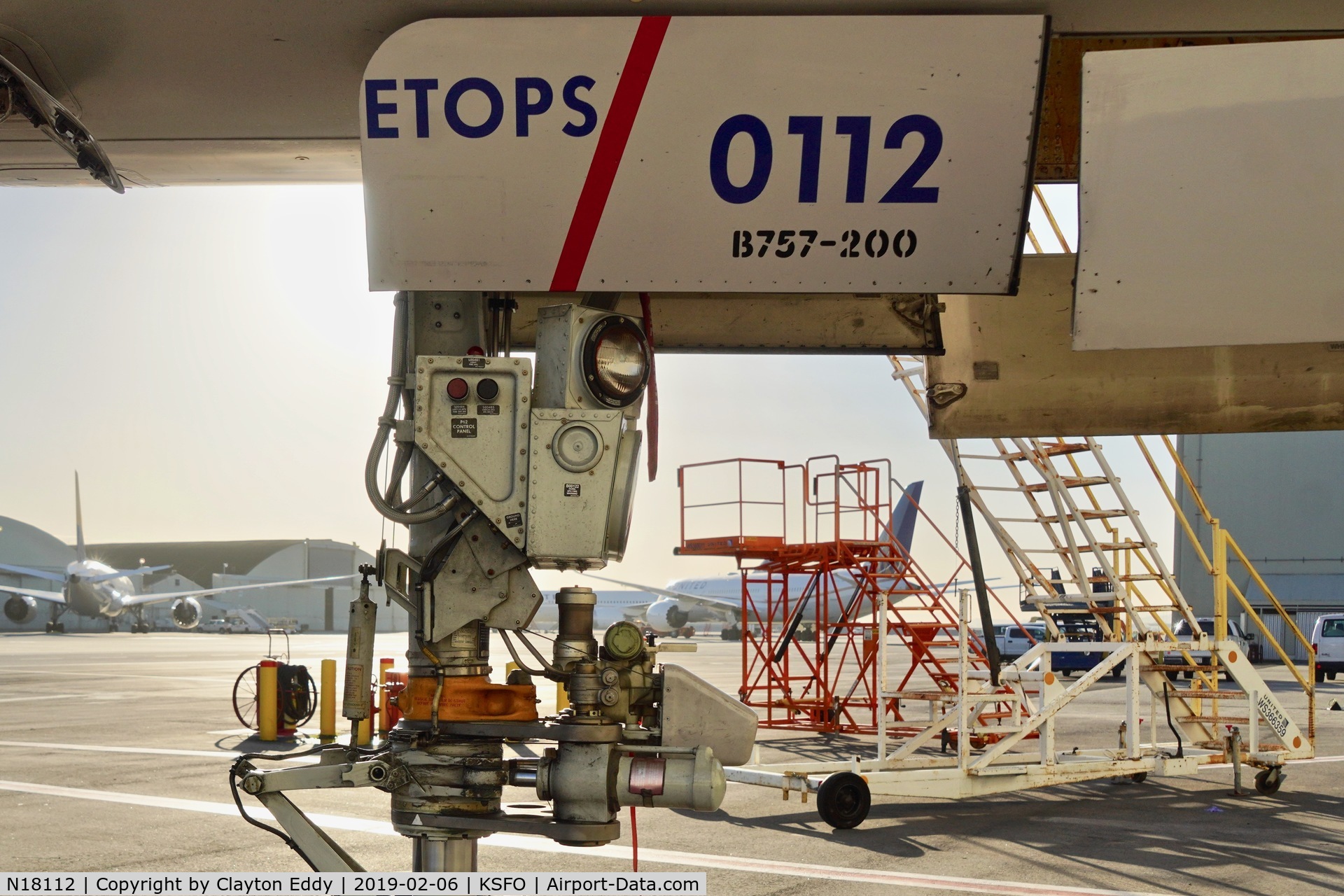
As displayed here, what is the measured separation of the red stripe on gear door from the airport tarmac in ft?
15.2

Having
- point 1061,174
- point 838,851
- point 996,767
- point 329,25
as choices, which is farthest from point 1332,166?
point 996,767

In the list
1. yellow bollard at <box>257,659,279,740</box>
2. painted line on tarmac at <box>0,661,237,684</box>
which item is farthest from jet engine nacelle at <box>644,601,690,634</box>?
yellow bollard at <box>257,659,279,740</box>

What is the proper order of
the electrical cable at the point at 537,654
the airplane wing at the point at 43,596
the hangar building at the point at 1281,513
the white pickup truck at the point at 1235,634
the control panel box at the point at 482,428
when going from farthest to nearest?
1. the airplane wing at the point at 43,596
2. the hangar building at the point at 1281,513
3. the white pickup truck at the point at 1235,634
4. the electrical cable at the point at 537,654
5. the control panel box at the point at 482,428

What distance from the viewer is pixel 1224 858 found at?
26.4 ft

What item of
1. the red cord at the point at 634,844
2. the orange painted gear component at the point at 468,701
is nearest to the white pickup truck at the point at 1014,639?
the red cord at the point at 634,844

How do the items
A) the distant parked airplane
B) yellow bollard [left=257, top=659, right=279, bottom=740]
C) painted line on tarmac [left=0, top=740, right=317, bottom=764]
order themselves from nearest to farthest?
painted line on tarmac [left=0, top=740, right=317, bottom=764], yellow bollard [left=257, top=659, right=279, bottom=740], the distant parked airplane

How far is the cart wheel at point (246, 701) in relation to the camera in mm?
15409

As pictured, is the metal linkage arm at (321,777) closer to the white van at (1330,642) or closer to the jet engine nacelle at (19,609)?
the white van at (1330,642)

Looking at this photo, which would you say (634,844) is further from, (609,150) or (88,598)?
(88,598)

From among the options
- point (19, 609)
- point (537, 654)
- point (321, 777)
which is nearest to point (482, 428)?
point (537, 654)

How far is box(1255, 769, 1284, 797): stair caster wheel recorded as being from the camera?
36.7ft

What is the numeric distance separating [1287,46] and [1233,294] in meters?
0.71

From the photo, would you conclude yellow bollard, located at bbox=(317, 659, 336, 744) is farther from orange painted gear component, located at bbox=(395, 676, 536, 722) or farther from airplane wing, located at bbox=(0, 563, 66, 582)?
airplane wing, located at bbox=(0, 563, 66, 582)

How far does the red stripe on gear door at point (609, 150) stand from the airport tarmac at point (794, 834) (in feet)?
15.2
